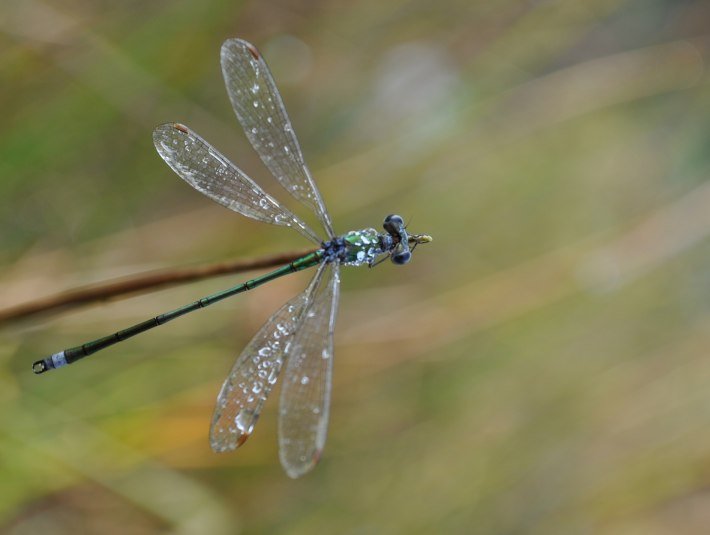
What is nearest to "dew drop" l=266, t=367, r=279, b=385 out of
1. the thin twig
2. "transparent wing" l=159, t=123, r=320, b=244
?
the thin twig

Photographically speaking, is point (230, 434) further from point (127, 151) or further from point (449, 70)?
point (449, 70)

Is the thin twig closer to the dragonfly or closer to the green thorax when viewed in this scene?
the dragonfly

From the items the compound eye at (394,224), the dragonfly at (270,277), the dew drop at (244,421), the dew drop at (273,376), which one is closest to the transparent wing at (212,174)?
the dragonfly at (270,277)

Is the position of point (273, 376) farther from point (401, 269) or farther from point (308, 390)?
point (401, 269)

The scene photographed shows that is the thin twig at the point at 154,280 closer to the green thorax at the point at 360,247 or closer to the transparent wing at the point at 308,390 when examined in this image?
the transparent wing at the point at 308,390

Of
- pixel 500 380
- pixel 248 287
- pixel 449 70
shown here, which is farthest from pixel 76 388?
pixel 449 70
